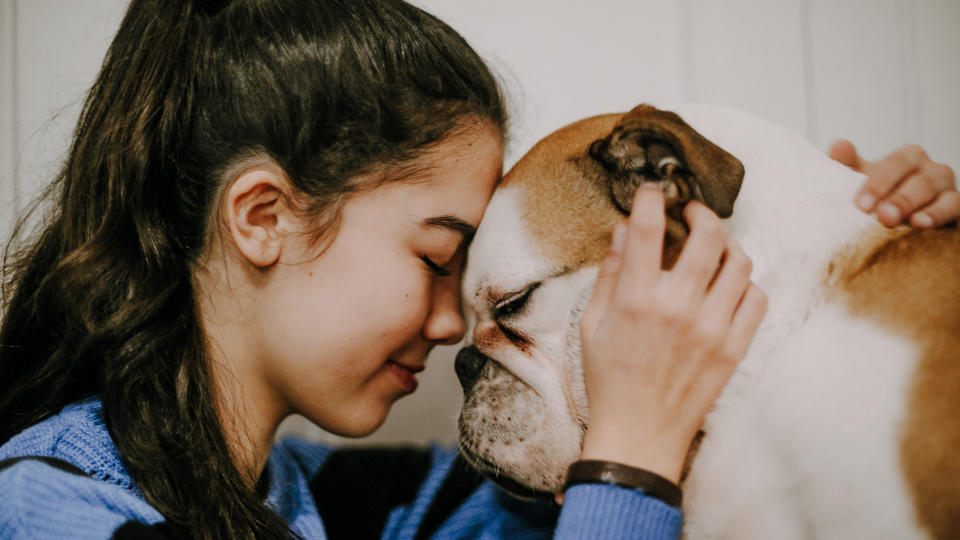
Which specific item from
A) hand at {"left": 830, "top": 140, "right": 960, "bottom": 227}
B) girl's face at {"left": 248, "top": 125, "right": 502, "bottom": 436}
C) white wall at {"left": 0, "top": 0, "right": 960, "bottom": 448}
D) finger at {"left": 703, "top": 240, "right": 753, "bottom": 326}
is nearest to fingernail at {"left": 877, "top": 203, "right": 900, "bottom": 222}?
hand at {"left": 830, "top": 140, "right": 960, "bottom": 227}

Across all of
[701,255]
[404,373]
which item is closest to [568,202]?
[701,255]

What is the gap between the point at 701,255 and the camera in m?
0.95

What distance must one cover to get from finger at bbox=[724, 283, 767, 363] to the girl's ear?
0.73 metres

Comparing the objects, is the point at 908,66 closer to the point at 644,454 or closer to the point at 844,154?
the point at 844,154

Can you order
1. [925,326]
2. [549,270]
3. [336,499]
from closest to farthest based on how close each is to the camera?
[925,326] < [549,270] < [336,499]

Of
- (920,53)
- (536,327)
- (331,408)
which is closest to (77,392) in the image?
(331,408)

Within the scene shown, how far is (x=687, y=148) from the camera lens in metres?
0.96

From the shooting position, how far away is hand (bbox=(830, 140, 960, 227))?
3.19 ft

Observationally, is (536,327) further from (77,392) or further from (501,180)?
(77,392)

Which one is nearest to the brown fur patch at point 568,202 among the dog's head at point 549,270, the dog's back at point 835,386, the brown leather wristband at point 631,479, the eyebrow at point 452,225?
the dog's head at point 549,270

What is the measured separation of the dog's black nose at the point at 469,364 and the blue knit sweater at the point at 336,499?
30 cm

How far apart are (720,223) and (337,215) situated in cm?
62

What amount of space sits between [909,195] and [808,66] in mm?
901

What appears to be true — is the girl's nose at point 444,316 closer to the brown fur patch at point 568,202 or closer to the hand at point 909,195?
the brown fur patch at point 568,202
